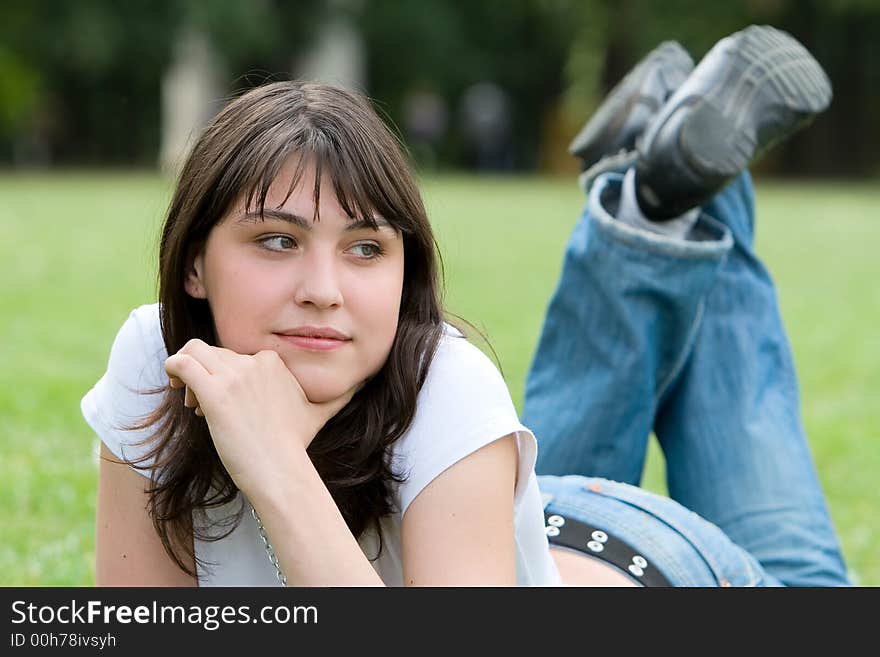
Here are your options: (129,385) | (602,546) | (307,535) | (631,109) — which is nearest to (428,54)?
(631,109)

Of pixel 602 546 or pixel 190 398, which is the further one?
pixel 602 546

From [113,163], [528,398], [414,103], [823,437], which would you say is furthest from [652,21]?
[528,398]

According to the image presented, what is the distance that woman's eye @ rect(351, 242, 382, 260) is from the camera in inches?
73.6

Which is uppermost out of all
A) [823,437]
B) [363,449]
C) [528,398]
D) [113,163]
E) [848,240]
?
[363,449]

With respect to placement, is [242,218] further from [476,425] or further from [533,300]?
[533,300]

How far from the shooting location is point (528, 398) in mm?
2992

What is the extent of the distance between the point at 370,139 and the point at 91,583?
1.41 meters

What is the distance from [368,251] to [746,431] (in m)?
1.27

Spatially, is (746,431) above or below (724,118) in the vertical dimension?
below

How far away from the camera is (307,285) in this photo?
1799 mm

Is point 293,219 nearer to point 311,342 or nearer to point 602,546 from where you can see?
point 311,342

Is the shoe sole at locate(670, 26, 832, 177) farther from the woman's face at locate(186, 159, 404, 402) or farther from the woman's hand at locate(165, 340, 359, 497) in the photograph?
the woman's hand at locate(165, 340, 359, 497)

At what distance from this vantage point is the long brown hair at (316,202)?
1844mm

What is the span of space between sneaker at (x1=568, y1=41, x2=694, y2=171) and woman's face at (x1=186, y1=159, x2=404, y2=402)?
1.44m
